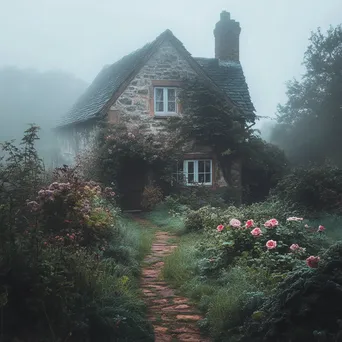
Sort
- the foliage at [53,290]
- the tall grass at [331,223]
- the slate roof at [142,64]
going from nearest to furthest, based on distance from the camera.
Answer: the foliage at [53,290], the tall grass at [331,223], the slate roof at [142,64]

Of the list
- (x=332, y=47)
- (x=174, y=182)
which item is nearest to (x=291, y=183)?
(x=174, y=182)

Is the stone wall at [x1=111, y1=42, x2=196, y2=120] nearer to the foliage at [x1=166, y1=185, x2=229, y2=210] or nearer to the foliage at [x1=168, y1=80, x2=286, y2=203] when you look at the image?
the foliage at [x1=168, y1=80, x2=286, y2=203]

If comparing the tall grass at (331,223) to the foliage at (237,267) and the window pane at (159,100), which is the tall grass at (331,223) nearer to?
the foliage at (237,267)

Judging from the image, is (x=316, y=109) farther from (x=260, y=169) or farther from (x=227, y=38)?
(x=260, y=169)

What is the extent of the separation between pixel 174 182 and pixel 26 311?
40.5 feet

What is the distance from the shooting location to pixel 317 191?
39.4ft

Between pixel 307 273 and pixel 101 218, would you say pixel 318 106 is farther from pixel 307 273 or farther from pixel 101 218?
pixel 307 273

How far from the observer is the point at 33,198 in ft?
21.7

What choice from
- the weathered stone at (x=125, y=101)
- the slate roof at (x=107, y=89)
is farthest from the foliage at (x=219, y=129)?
the slate roof at (x=107, y=89)

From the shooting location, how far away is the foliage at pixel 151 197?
14.8 metres

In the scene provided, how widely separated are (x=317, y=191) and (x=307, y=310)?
890cm

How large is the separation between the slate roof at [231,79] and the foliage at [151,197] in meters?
4.98

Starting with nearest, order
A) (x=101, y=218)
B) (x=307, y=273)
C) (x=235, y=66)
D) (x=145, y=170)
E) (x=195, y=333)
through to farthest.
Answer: (x=307, y=273) < (x=195, y=333) < (x=101, y=218) < (x=145, y=170) < (x=235, y=66)

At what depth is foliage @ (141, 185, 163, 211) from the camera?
48.4ft
